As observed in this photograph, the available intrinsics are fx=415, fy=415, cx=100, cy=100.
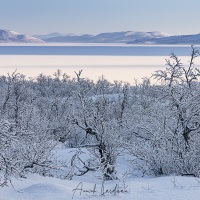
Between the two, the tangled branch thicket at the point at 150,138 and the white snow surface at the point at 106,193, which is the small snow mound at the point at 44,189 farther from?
the tangled branch thicket at the point at 150,138

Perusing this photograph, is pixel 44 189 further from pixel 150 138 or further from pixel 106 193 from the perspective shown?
pixel 150 138

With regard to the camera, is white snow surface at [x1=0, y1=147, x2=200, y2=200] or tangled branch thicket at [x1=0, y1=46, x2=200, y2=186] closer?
white snow surface at [x1=0, y1=147, x2=200, y2=200]

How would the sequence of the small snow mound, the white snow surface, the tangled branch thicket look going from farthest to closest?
the tangled branch thicket → the small snow mound → the white snow surface

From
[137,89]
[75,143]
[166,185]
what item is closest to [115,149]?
[166,185]

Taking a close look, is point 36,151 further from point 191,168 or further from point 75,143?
point 75,143

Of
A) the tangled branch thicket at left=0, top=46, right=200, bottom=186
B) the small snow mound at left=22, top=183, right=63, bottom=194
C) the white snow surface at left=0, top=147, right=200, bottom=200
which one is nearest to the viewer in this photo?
the white snow surface at left=0, top=147, right=200, bottom=200

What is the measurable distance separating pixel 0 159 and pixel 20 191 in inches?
24.9

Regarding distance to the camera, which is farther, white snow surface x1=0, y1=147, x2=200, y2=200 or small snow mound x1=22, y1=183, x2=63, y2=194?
small snow mound x1=22, y1=183, x2=63, y2=194

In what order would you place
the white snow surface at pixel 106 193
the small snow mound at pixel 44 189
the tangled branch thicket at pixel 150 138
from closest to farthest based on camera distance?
1. the white snow surface at pixel 106 193
2. the small snow mound at pixel 44 189
3. the tangled branch thicket at pixel 150 138

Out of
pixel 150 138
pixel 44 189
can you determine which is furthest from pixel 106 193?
pixel 150 138

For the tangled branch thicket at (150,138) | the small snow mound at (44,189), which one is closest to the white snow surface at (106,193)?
the small snow mound at (44,189)

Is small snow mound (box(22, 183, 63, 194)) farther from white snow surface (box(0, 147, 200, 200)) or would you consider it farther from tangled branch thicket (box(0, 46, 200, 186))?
tangled branch thicket (box(0, 46, 200, 186))

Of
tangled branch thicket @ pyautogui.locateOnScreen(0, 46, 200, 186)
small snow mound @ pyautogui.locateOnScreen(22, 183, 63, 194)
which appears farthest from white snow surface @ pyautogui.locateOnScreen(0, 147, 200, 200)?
tangled branch thicket @ pyautogui.locateOnScreen(0, 46, 200, 186)

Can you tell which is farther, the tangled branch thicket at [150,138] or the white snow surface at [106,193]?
the tangled branch thicket at [150,138]
